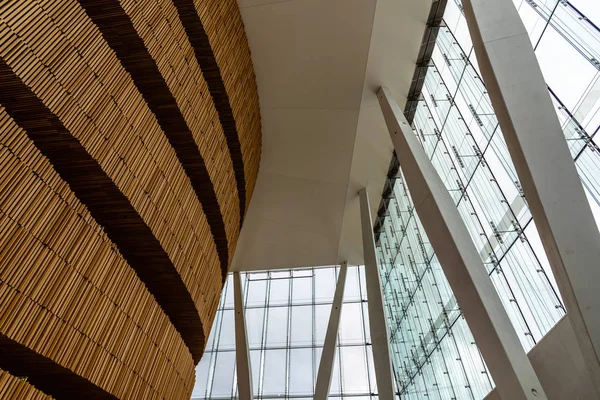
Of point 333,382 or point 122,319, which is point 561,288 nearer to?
point 122,319

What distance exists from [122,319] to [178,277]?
2339mm

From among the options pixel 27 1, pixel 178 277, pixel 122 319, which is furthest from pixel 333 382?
pixel 27 1

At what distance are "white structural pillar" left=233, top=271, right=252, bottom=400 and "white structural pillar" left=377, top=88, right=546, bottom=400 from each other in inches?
508

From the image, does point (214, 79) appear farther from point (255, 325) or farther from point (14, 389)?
point (255, 325)

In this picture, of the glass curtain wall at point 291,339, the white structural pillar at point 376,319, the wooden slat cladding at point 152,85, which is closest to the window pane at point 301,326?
the glass curtain wall at point 291,339

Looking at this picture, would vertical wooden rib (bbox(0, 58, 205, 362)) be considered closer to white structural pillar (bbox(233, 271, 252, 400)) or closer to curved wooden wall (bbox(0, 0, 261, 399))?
curved wooden wall (bbox(0, 0, 261, 399))

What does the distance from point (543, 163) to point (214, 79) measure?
8.61 metres

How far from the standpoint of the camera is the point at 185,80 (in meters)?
10.4

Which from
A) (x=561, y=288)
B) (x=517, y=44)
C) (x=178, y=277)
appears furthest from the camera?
(x=178, y=277)

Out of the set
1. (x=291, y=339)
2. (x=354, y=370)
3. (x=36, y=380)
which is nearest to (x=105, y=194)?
(x=36, y=380)

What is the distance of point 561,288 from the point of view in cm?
621

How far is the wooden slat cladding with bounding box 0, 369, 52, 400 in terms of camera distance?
5.23 metres

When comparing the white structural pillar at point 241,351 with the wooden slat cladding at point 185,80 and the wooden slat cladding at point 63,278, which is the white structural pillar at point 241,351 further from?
the wooden slat cladding at point 63,278

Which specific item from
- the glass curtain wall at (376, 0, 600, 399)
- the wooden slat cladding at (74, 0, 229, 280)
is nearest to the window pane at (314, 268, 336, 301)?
the glass curtain wall at (376, 0, 600, 399)
